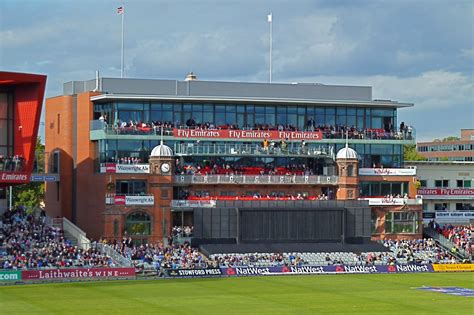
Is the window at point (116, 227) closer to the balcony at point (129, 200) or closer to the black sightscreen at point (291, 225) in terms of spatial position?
the balcony at point (129, 200)

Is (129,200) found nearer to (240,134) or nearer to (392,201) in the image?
(240,134)

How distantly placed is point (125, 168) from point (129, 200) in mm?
2535

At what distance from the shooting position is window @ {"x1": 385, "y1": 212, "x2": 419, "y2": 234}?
319 ft

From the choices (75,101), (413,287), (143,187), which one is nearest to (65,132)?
(75,101)

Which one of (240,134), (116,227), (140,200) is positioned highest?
(240,134)

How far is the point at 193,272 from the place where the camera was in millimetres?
81000

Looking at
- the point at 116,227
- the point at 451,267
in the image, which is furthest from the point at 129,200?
the point at 451,267

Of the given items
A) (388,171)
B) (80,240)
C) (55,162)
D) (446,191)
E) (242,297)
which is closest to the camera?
(242,297)

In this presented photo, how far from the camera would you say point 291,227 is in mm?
91188

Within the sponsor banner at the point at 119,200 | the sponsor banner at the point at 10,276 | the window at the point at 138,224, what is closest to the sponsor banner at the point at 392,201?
the window at the point at 138,224

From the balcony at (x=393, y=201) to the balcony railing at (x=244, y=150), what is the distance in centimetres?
539

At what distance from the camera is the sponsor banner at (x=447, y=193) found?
104m

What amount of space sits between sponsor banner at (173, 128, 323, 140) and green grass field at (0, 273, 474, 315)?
49.7ft

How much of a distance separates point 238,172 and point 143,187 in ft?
26.6
